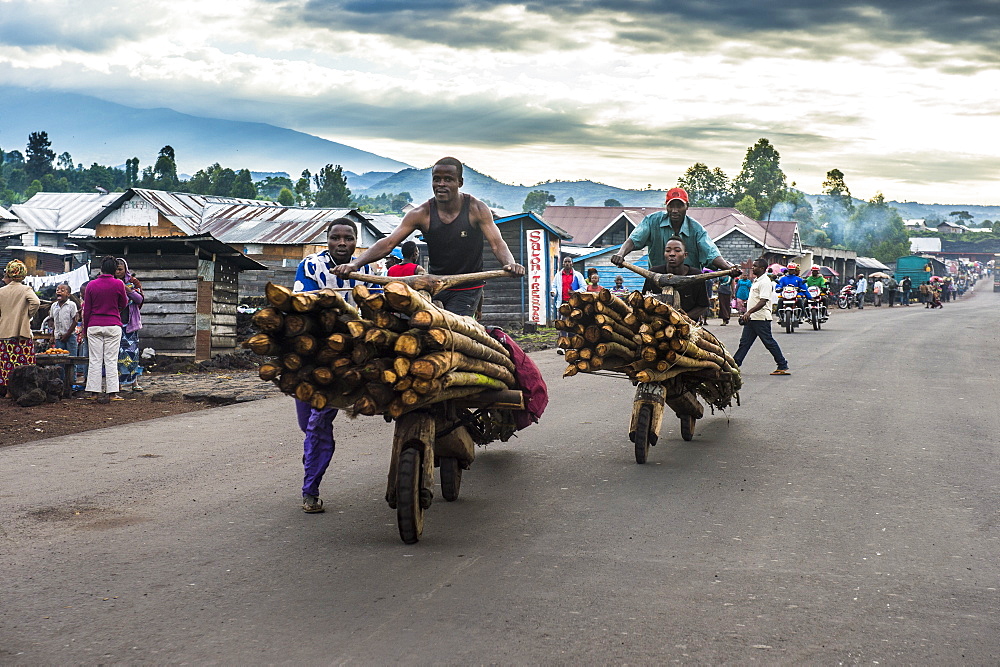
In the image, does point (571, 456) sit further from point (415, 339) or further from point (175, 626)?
point (175, 626)

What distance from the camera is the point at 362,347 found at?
4867 millimetres

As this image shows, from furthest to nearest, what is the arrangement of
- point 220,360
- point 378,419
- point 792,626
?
point 220,360 < point 378,419 < point 792,626

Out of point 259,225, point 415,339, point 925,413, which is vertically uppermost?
point 259,225

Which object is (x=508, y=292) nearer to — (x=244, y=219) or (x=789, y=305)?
(x=789, y=305)

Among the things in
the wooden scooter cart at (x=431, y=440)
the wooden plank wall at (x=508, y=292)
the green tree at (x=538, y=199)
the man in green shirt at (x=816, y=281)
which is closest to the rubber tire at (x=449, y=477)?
the wooden scooter cart at (x=431, y=440)

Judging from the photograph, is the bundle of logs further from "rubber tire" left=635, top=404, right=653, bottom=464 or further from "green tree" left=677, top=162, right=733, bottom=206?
"green tree" left=677, top=162, right=733, bottom=206

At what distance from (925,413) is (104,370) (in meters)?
10.1

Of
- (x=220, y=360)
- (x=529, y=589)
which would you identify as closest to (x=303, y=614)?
(x=529, y=589)

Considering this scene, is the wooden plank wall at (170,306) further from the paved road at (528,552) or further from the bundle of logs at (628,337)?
the bundle of logs at (628,337)

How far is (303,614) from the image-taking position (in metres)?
4.21

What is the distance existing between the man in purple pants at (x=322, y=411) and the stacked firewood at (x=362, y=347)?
72 centimetres

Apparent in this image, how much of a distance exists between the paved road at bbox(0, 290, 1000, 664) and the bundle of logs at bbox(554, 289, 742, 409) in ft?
2.78

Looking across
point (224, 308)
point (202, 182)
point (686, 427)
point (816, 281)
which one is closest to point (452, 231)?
point (686, 427)

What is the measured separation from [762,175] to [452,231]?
104 m
